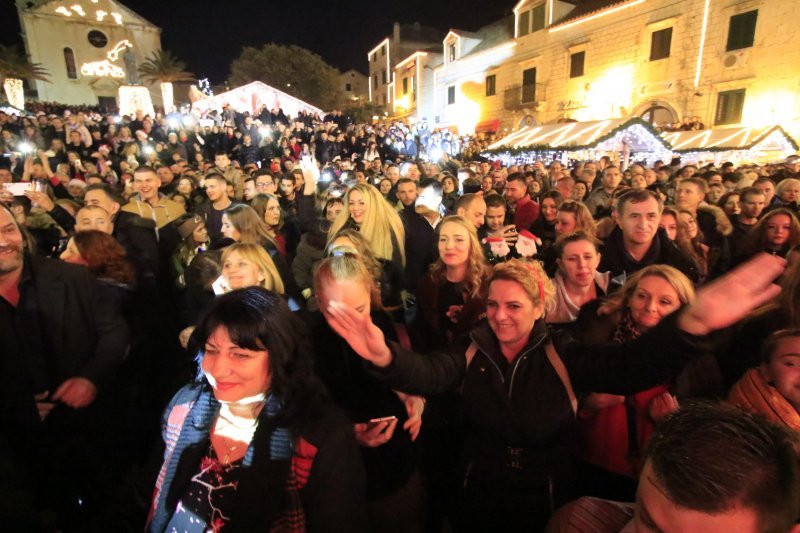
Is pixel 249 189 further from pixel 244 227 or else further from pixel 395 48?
pixel 395 48

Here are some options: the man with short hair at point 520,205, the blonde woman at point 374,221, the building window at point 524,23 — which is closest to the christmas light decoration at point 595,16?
the building window at point 524,23

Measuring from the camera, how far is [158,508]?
153 cm

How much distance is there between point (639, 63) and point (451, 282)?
24.6m

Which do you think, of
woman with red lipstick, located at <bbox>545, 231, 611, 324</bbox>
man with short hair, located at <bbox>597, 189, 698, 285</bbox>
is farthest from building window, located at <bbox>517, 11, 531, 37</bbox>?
woman with red lipstick, located at <bbox>545, 231, 611, 324</bbox>

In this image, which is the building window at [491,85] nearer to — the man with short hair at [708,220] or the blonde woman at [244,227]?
the man with short hair at [708,220]

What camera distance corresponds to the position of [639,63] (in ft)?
71.7

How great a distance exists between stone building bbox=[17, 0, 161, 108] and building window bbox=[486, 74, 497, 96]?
3176 centimetres

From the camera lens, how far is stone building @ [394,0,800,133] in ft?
56.8

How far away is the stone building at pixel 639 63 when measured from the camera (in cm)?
1731

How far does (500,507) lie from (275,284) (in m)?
2.03

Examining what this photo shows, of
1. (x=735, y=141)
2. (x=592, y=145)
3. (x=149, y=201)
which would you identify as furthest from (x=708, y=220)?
(x=735, y=141)

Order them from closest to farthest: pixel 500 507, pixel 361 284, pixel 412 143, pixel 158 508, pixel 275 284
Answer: pixel 158 508 < pixel 500 507 < pixel 361 284 < pixel 275 284 < pixel 412 143

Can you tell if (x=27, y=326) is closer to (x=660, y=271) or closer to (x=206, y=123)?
(x=660, y=271)

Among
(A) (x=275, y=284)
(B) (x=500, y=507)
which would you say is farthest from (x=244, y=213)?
(B) (x=500, y=507)
